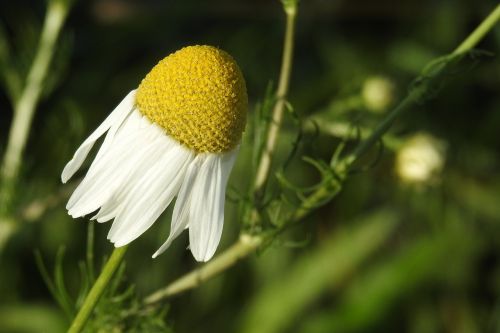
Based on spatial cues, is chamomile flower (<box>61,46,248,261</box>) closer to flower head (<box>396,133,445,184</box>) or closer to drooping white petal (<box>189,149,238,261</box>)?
drooping white petal (<box>189,149,238,261</box>)

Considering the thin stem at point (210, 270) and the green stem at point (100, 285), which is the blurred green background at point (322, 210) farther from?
the green stem at point (100, 285)

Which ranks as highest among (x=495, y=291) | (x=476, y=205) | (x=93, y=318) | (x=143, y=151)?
(x=143, y=151)

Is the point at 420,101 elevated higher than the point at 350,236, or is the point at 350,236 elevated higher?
the point at 420,101

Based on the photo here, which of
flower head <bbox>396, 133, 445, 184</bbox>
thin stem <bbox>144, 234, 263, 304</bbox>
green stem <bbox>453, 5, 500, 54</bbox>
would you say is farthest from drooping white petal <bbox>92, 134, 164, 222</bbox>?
flower head <bbox>396, 133, 445, 184</bbox>

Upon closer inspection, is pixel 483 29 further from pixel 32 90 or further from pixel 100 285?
pixel 32 90

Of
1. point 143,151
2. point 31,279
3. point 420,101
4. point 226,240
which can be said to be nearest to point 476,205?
point 226,240

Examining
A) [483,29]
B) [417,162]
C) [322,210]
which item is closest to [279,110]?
[483,29]

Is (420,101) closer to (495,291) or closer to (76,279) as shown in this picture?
(76,279)
